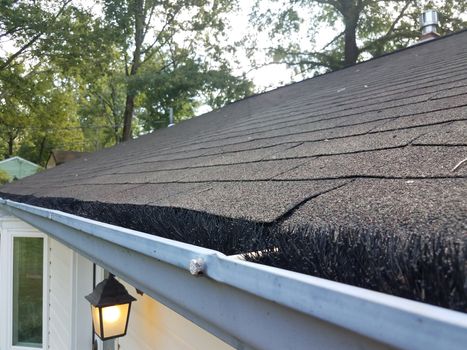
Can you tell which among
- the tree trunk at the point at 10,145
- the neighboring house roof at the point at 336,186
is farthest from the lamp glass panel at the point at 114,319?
the tree trunk at the point at 10,145

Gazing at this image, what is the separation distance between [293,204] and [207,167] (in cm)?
150

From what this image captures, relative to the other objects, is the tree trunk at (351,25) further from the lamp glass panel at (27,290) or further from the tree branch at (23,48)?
the lamp glass panel at (27,290)

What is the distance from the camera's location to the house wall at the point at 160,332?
252 cm

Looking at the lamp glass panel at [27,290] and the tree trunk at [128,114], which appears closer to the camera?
the lamp glass panel at [27,290]

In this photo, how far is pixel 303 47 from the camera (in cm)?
1788

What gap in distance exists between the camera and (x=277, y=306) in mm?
781

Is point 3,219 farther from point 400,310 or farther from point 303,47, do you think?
point 303,47

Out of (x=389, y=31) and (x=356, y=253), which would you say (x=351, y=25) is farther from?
(x=356, y=253)

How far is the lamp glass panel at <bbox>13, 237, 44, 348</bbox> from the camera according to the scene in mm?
6285

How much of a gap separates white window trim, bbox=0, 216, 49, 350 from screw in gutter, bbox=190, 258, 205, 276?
5.54 m

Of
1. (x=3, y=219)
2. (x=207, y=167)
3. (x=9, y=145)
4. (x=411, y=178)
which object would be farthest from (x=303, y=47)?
(x=9, y=145)

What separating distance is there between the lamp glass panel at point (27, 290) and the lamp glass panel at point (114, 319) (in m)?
3.81

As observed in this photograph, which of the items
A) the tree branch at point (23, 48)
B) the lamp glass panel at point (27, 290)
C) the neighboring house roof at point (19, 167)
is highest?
the tree branch at point (23, 48)

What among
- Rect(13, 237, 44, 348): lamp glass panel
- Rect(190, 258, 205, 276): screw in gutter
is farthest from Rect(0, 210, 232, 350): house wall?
Rect(190, 258, 205, 276): screw in gutter
